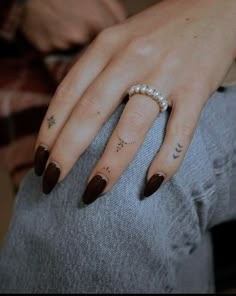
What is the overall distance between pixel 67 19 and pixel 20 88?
0.15 m

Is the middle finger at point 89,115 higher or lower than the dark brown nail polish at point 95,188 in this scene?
higher

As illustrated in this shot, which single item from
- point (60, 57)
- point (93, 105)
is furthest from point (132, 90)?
point (60, 57)

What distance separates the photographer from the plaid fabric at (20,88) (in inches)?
27.3

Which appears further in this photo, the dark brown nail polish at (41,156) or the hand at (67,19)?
the hand at (67,19)

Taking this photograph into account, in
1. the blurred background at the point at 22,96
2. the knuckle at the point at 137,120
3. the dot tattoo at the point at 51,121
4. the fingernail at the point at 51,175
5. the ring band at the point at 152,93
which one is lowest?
the blurred background at the point at 22,96

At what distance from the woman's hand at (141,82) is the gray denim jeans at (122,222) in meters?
0.01

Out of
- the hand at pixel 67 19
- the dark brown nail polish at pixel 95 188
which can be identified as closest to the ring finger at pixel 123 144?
the dark brown nail polish at pixel 95 188

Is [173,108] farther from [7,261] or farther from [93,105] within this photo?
[7,261]

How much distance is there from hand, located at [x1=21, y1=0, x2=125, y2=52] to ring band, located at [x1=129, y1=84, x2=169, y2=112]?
8.9 inches

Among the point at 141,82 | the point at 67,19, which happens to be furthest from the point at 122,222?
the point at 67,19

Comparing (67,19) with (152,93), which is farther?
(67,19)

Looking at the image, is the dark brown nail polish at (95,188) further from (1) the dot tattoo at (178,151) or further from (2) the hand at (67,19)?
(2) the hand at (67,19)

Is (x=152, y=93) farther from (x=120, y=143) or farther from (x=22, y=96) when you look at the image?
(x=22, y=96)

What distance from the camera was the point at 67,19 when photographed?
64cm
